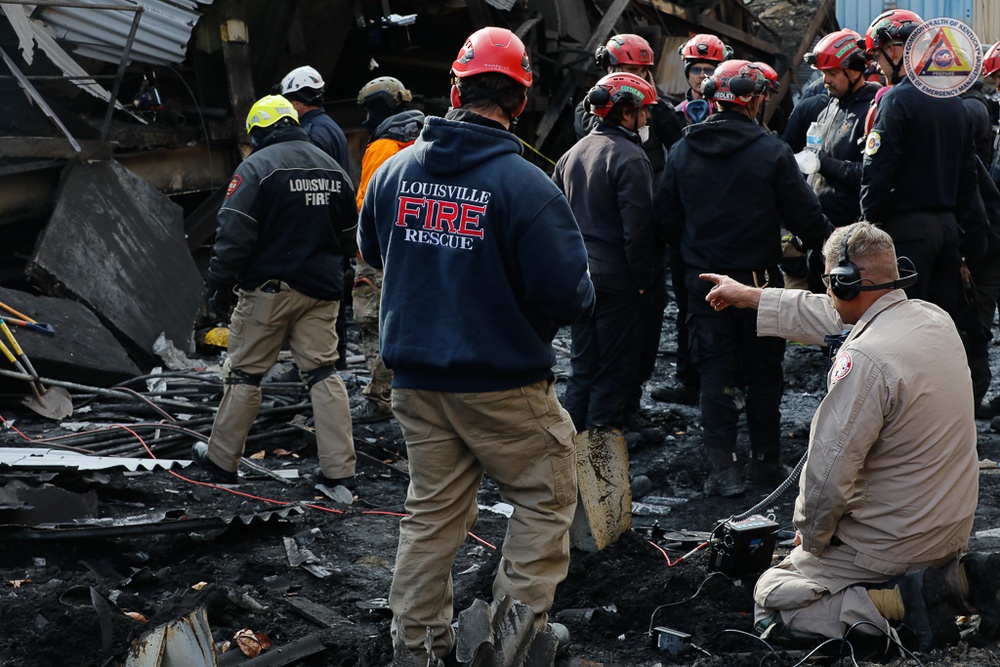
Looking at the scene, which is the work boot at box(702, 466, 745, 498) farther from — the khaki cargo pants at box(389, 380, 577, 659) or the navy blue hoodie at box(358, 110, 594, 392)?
the navy blue hoodie at box(358, 110, 594, 392)

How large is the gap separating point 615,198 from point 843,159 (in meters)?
1.77

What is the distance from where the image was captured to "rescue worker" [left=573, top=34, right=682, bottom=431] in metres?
7.42

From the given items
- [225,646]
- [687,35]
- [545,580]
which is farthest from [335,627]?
[687,35]

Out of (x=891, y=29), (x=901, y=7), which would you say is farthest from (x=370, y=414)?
(x=901, y=7)

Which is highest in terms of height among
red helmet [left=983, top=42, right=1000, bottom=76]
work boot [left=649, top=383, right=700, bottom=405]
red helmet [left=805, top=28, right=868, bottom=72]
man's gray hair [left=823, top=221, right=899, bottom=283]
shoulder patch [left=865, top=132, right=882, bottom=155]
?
red helmet [left=983, top=42, right=1000, bottom=76]

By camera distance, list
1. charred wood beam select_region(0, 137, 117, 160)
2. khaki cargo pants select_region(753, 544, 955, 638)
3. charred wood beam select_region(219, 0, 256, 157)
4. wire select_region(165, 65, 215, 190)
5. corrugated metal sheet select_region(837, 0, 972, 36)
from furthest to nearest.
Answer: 1. corrugated metal sheet select_region(837, 0, 972, 36)
2. charred wood beam select_region(219, 0, 256, 157)
3. wire select_region(165, 65, 215, 190)
4. charred wood beam select_region(0, 137, 117, 160)
5. khaki cargo pants select_region(753, 544, 955, 638)

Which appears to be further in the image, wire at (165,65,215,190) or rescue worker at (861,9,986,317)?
wire at (165,65,215,190)

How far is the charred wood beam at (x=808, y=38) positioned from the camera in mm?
14922

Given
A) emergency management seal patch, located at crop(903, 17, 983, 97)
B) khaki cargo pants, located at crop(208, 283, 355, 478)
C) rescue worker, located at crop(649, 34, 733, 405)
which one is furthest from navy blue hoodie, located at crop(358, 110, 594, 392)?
rescue worker, located at crop(649, 34, 733, 405)

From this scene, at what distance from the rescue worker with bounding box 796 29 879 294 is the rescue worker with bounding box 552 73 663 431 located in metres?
1.33

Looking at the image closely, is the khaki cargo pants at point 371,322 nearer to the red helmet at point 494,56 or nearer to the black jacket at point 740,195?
the black jacket at point 740,195

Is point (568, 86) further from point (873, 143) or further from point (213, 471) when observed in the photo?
point (213, 471)

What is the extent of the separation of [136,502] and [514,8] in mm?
7611

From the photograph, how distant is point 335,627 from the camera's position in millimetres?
4367
